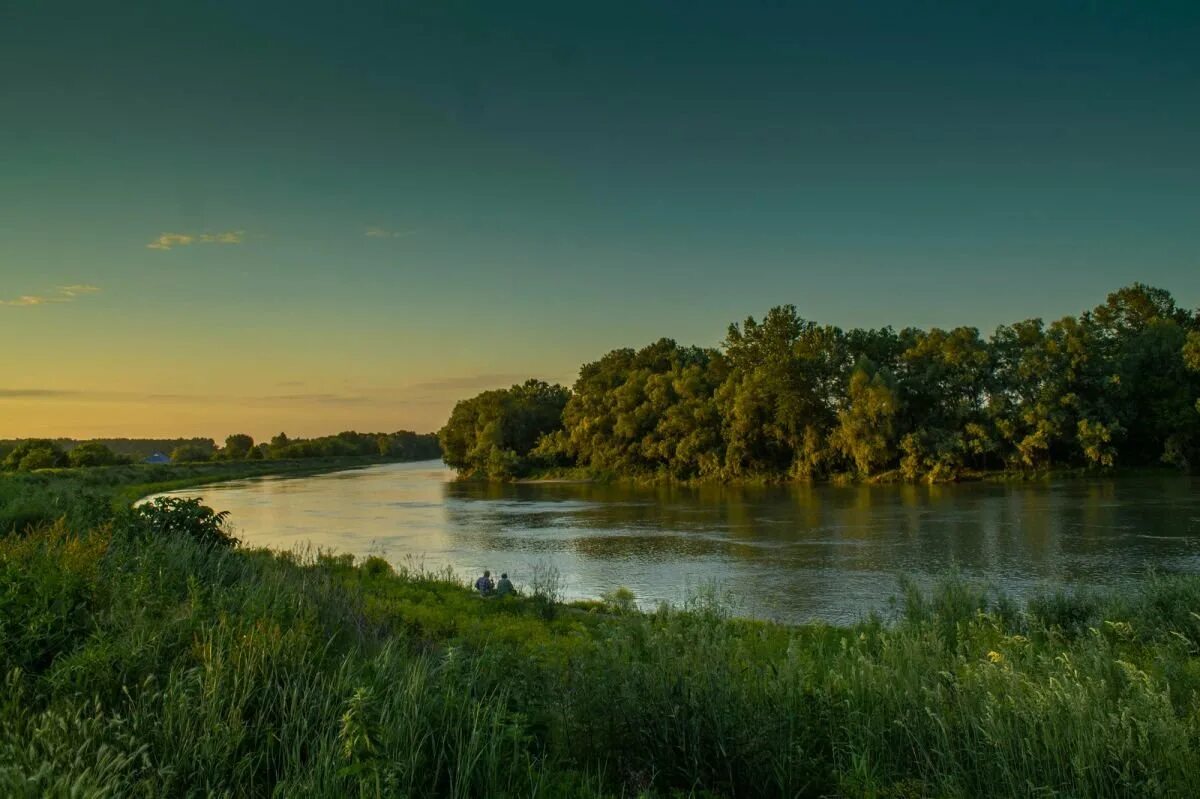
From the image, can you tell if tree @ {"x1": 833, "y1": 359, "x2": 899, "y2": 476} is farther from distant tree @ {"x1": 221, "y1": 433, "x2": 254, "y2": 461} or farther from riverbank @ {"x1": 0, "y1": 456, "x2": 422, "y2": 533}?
distant tree @ {"x1": 221, "y1": 433, "x2": 254, "y2": 461}

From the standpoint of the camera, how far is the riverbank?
1738cm

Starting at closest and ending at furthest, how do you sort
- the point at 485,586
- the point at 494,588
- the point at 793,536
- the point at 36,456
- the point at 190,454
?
the point at 485,586 → the point at 494,588 → the point at 793,536 → the point at 36,456 → the point at 190,454

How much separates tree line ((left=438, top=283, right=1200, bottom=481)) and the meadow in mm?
64446

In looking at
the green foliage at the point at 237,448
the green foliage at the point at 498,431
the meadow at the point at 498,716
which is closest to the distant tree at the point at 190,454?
the green foliage at the point at 237,448

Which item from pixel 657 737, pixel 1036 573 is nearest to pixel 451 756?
pixel 657 737

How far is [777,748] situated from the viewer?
6695 mm

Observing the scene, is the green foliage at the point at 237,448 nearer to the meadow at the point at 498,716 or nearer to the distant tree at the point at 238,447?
the distant tree at the point at 238,447

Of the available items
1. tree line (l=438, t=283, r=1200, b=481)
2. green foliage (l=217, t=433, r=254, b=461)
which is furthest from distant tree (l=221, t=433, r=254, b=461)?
tree line (l=438, t=283, r=1200, b=481)

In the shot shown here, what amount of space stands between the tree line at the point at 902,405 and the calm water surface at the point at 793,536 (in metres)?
6.90

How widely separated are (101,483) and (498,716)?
95709mm

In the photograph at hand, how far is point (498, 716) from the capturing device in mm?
5512

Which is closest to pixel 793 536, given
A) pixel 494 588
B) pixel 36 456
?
pixel 494 588

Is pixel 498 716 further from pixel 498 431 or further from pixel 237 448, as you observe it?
pixel 237 448

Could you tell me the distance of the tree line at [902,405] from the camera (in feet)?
217
